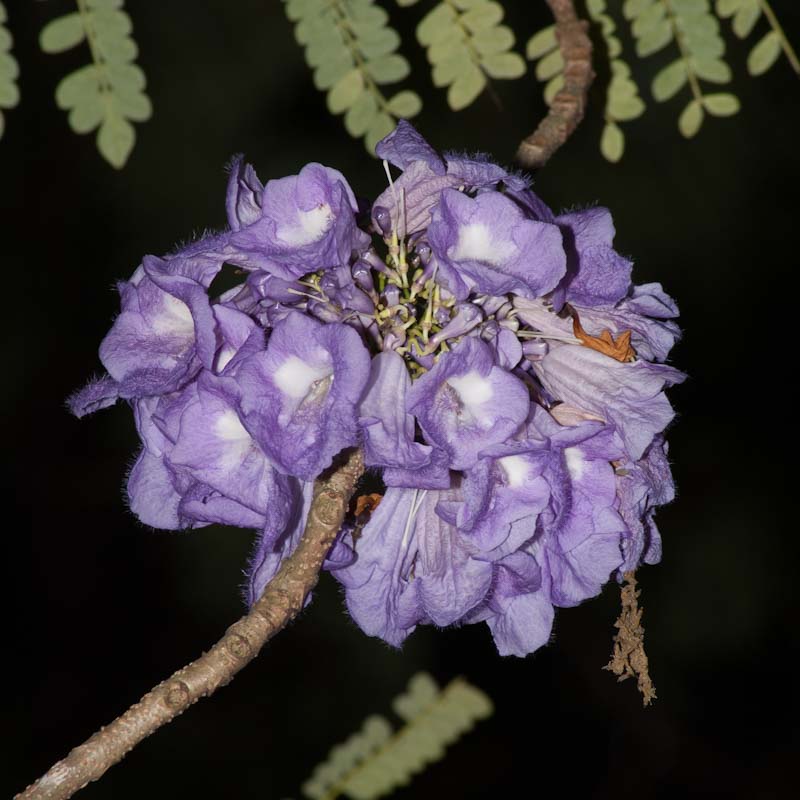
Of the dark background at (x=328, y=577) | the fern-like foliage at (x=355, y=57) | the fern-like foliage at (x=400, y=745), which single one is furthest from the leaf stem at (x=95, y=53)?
the dark background at (x=328, y=577)

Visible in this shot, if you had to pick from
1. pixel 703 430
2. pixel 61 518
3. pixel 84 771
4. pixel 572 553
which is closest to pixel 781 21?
pixel 703 430

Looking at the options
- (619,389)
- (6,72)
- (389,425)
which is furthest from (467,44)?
(389,425)

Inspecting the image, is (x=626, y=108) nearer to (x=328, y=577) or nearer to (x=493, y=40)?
(x=493, y=40)

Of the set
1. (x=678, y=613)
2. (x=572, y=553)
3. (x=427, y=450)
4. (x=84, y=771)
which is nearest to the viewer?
(x=84, y=771)

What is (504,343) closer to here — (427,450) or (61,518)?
(427,450)

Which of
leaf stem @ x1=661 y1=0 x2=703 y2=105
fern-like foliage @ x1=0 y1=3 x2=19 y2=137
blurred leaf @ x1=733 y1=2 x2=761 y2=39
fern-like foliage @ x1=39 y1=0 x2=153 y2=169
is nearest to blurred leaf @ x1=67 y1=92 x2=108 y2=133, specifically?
fern-like foliage @ x1=39 y1=0 x2=153 y2=169

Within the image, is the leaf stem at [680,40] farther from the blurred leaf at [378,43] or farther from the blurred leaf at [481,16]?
the blurred leaf at [378,43]

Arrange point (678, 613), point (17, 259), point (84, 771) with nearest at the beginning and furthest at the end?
point (84, 771) → point (17, 259) → point (678, 613)
